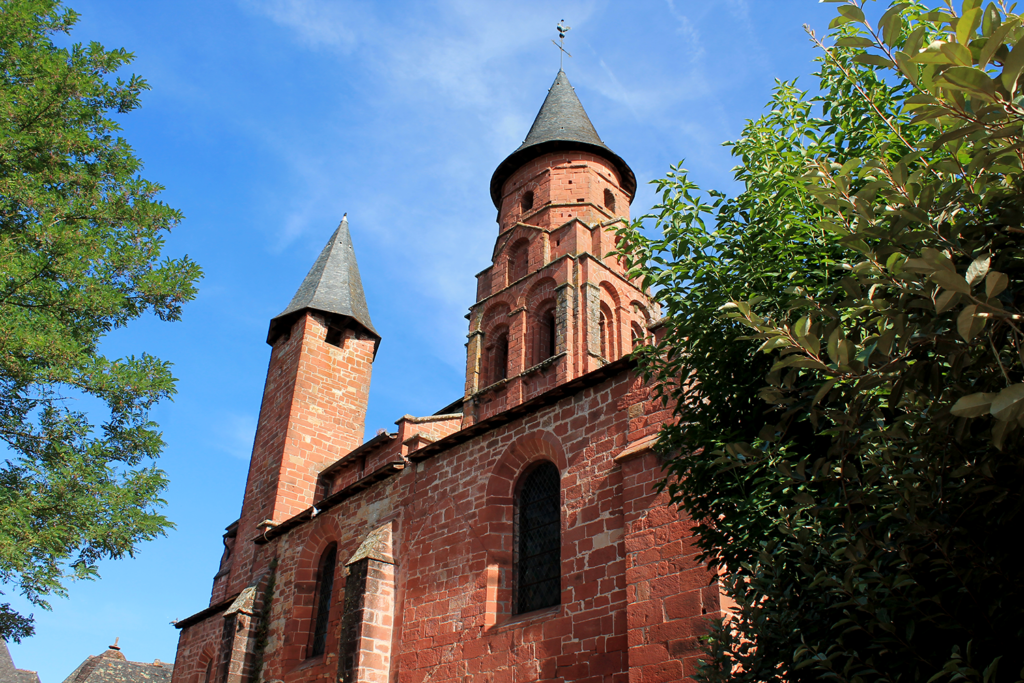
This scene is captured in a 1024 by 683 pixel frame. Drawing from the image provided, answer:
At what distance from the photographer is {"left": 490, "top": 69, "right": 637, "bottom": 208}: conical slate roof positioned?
877 inches

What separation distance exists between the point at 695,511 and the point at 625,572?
132 inches

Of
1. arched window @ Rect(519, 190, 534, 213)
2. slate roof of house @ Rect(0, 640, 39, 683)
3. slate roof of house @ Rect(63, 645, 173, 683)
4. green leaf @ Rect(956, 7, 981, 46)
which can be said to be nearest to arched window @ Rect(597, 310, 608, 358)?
arched window @ Rect(519, 190, 534, 213)

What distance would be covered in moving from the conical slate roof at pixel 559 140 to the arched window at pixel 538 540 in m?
14.1

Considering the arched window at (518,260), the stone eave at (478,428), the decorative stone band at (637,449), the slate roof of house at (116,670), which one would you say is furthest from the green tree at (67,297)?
the slate roof of house at (116,670)

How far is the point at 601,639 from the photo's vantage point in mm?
7984

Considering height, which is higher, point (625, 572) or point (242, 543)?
point (242, 543)

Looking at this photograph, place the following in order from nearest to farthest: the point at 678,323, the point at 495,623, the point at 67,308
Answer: the point at 678,323, the point at 495,623, the point at 67,308

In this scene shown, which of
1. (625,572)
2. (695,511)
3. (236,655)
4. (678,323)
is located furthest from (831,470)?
(236,655)

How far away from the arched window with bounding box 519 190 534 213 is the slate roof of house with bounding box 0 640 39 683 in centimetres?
2806

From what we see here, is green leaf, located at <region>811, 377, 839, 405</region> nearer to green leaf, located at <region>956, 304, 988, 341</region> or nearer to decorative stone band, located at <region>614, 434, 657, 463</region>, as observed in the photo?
green leaf, located at <region>956, 304, 988, 341</region>

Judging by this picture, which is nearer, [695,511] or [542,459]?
[695,511]

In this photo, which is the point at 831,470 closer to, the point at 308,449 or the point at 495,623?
the point at 495,623

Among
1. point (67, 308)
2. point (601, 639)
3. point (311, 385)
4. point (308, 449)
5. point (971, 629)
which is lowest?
point (971, 629)

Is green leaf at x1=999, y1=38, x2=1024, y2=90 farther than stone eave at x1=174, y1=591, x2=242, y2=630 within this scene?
No
